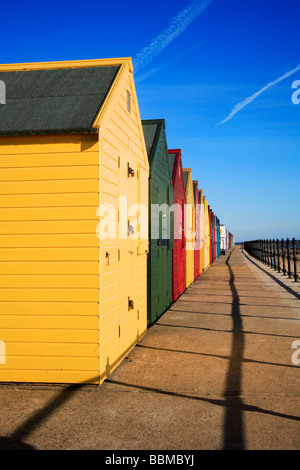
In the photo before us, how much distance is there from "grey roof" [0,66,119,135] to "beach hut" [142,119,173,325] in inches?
119

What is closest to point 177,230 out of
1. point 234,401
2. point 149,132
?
point 149,132

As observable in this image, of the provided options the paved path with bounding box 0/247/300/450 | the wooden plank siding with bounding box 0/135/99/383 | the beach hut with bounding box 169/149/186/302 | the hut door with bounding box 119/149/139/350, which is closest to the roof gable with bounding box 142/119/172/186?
the hut door with bounding box 119/149/139/350

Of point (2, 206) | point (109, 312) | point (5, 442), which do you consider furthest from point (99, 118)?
point (5, 442)

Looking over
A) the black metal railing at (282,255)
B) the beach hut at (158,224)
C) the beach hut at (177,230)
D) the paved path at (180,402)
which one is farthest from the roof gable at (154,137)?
the black metal railing at (282,255)

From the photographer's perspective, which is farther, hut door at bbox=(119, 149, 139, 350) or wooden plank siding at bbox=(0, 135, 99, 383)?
hut door at bbox=(119, 149, 139, 350)

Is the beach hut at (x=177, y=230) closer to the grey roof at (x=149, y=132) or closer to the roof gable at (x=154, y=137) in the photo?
the roof gable at (x=154, y=137)

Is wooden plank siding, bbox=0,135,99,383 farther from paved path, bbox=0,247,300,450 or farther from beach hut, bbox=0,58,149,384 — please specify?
paved path, bbox=0,247,300,450

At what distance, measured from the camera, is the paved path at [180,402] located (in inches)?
141

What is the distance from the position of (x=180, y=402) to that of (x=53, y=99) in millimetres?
3943

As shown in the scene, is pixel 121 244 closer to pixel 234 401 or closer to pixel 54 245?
pixel 54 245

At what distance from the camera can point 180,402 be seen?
14.7ft

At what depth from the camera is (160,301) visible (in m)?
9.69

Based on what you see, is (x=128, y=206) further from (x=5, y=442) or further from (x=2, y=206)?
(x=5, y=442)

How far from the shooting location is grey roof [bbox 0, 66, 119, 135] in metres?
5.06
